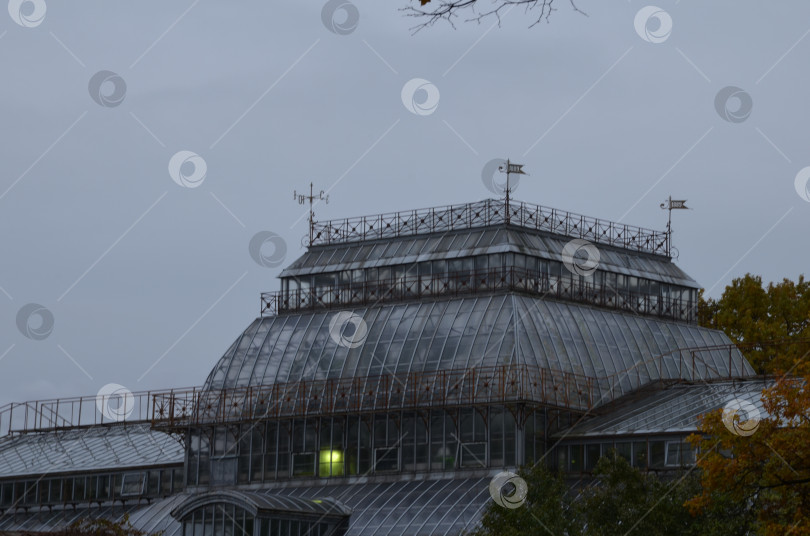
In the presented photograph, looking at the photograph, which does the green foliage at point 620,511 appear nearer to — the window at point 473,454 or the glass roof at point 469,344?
the window at point 473,454

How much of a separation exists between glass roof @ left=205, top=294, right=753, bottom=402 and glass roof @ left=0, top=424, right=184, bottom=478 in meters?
7.06

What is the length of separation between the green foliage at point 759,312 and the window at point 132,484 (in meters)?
34.2

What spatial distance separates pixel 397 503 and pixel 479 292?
12114mm

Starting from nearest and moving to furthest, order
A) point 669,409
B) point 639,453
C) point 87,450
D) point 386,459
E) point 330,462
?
point 639,453 < point 669,409 < point 386,459 < point 330,462 < point 87,450

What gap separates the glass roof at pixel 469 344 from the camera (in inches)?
3051

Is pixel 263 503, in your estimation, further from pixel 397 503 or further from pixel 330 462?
pixel 330 462

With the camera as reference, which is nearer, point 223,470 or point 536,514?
point 536,514

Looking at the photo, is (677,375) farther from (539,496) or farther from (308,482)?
(539,496)

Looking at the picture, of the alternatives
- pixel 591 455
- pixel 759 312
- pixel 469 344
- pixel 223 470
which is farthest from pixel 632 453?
pixel 759 312

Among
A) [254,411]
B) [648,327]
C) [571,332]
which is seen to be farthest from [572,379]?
[254,411]

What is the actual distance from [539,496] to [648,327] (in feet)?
89.3

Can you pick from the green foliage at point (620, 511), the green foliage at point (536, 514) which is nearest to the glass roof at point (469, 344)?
the green foliage at point (536, 514)

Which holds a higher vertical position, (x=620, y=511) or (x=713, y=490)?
(x=620, y=511)

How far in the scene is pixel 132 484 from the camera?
3425 inches
